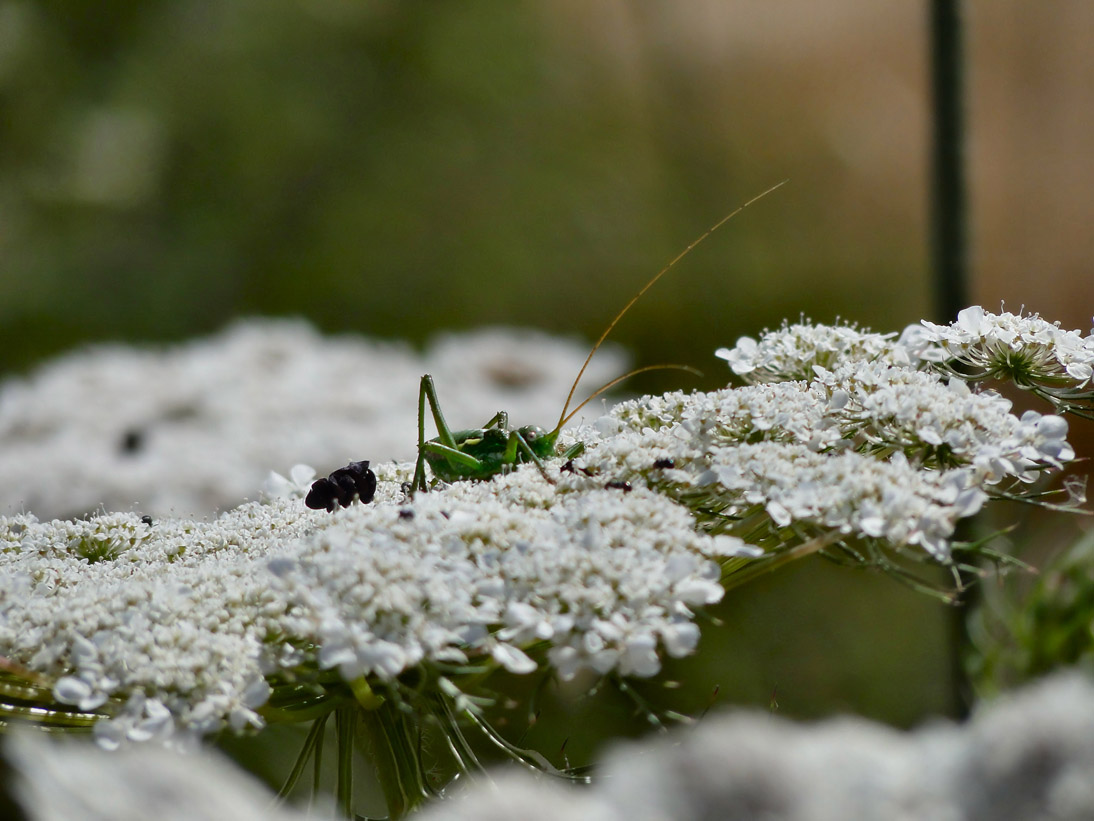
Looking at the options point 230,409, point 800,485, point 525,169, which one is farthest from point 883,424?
point 525,169

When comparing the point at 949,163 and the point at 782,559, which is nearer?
the point at 782,559

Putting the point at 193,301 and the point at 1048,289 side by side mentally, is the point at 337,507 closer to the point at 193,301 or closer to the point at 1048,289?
the point at 193,301

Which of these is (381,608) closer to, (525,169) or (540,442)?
(540,442)

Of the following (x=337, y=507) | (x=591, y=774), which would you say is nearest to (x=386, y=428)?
(x=337, y=507)

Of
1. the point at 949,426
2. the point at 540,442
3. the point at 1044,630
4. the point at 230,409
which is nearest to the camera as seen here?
the point at 949,426

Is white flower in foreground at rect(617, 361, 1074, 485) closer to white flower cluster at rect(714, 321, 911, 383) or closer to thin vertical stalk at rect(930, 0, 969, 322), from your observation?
white flower cluster at rect(714, 321, 911, 383)

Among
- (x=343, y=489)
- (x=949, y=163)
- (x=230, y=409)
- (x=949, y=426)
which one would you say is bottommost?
(x=230, y=409)

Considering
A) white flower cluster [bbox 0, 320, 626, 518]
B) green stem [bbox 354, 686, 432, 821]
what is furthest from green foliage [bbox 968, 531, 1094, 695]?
white flower cluster [bbox 0, 320, 626, 518]
